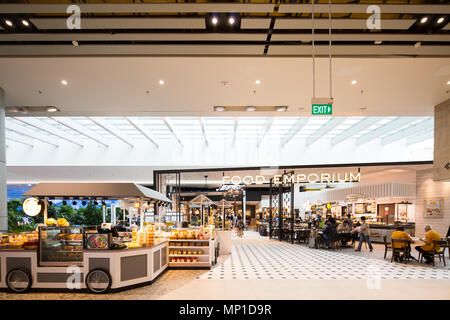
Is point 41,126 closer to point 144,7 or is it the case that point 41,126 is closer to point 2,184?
point 2,184

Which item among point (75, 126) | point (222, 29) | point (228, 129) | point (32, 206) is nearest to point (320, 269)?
point (222, 29)

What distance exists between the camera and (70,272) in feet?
19.8

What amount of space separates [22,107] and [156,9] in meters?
6.20

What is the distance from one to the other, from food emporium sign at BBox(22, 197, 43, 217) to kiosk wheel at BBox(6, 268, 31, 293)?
1.51 metres

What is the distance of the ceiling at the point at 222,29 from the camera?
16.0ft

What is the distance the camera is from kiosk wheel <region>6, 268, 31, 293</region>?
19.7 ft

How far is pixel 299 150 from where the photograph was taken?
16.5 meters

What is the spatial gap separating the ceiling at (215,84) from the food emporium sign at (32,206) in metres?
2.68

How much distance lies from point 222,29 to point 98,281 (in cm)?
523

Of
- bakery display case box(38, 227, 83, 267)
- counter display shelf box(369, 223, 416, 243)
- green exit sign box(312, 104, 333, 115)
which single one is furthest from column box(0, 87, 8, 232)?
counter display shelf box(369, 223, 416, 243)

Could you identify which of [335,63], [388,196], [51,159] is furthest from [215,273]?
[51,159]

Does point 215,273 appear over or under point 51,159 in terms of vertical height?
under
